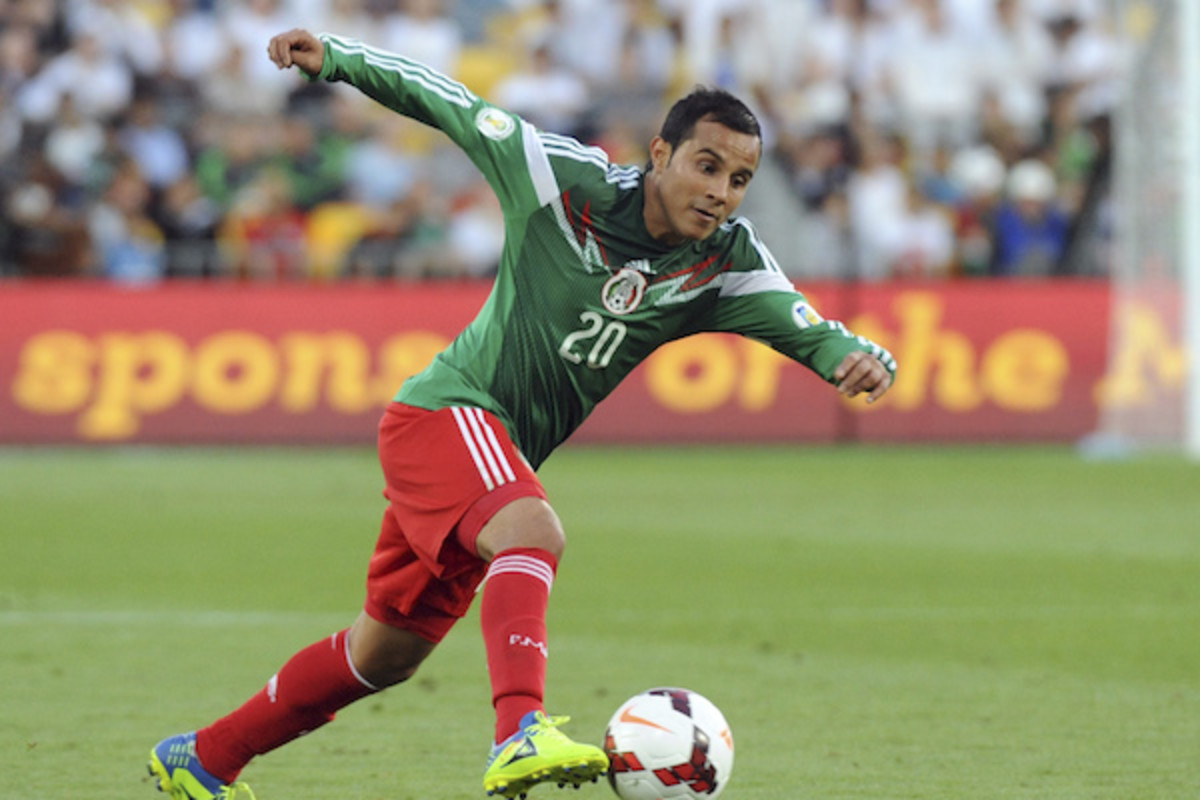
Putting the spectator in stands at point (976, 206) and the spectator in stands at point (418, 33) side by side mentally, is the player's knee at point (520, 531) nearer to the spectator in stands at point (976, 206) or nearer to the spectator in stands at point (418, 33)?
the spectator in stands at point (976, 206)

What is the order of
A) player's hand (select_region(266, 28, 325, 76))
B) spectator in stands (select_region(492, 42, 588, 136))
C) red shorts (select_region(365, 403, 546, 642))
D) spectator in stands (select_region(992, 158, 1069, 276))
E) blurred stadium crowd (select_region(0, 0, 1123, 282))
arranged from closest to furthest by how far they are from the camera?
red shorts (select_region(365, 403, 546, 642))
player's hand (select_region(266, 28, 325, 76))
blurred stadium crowd (select_region(0, 0, 1123, 282))
spectator in stands (select_region(992, 158, 1069, 276))
spectator in stands (select_region(492, 42, 588, 136))

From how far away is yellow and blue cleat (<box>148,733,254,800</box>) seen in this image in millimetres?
5441

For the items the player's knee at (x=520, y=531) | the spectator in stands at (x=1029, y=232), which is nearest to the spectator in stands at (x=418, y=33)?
the spectator in stands at (x=1029, y=232)

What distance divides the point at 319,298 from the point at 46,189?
282 centimetres

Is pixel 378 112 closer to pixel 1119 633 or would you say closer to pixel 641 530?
pixel 641 530

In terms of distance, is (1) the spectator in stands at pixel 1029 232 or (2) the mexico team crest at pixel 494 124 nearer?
(2) the mexico team crest at pixel 494 124

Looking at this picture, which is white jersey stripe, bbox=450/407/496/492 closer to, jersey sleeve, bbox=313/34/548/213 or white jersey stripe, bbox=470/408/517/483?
white jersey stripe, bbox=470/408/517/483

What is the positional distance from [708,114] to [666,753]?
1622mm

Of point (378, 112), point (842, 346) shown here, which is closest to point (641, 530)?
point (842, 346)

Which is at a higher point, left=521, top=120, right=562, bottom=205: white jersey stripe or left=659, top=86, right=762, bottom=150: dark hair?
left=659, top=86, right=762, bottom=150: dark hair

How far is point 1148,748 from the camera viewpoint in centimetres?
636

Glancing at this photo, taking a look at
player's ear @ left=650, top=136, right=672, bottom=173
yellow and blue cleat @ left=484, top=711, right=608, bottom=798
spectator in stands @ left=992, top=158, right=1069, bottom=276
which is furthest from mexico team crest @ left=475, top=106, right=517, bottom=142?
spectator in stands @ left=992, top=158, right=1069, bottom=276

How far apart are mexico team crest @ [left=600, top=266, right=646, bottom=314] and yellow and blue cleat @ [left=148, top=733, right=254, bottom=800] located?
1.59m

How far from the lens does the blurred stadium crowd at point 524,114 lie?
19422mm
